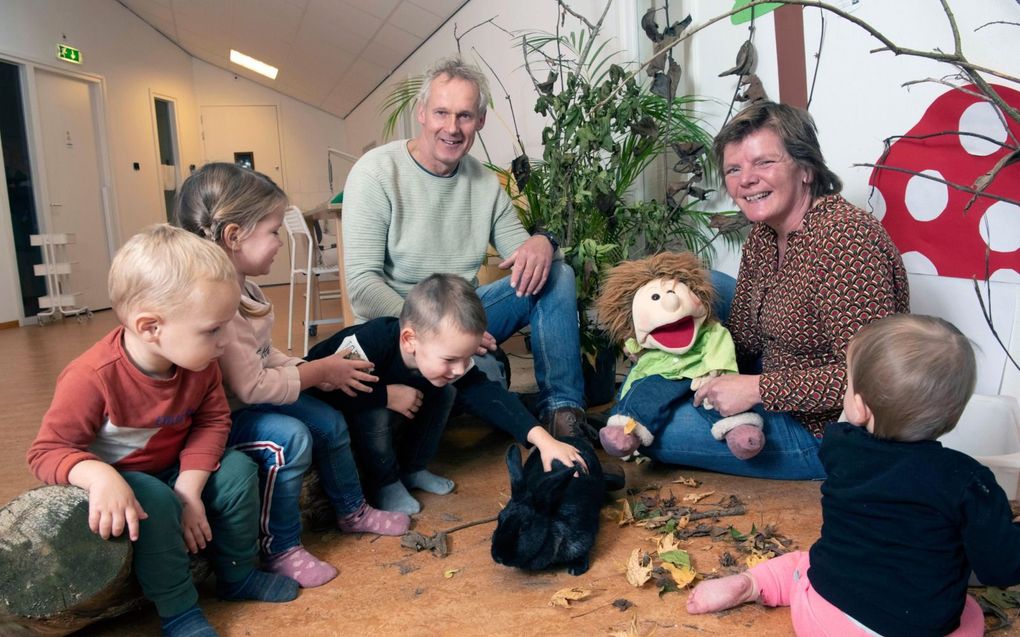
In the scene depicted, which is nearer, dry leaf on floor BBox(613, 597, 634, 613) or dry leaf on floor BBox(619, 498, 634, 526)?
dry leaf on floor BBox(613, 597, 634, 613)

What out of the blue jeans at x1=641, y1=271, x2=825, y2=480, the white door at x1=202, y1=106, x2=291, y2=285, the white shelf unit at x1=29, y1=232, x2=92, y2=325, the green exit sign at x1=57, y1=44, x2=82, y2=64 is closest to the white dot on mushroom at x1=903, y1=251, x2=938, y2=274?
the blue jeans at x1=641, y1=271, x2=825, y2=480

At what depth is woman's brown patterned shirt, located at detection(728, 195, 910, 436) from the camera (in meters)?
1.47

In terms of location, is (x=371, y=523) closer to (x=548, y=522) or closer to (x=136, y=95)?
(x=548, y=522)

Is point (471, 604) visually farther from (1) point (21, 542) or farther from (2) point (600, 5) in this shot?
(2) point (600, 5)

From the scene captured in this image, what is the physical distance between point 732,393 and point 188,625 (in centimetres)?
121

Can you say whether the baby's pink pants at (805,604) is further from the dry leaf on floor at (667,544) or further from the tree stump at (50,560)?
the tree stump at (50,560)

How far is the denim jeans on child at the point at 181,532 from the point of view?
1153 mm

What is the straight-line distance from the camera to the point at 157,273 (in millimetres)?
1126

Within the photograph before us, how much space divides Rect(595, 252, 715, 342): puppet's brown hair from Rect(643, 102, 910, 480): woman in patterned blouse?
0.48 ft

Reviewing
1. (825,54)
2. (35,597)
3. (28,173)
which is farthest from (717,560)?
(28,173)

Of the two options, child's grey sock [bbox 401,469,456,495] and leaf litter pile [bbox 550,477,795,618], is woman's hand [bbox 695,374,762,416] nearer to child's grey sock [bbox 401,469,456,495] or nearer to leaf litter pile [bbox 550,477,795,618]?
leaf litter pile [bbox 550,477,795,618]

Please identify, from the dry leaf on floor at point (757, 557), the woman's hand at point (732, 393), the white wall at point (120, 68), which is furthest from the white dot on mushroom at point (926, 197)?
the white wall at point (120, 68)

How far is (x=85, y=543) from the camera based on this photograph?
3.58 ft

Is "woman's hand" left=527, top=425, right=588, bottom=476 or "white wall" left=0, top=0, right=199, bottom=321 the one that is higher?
"white wall" left=0, top=0, right=199, bottom=321
